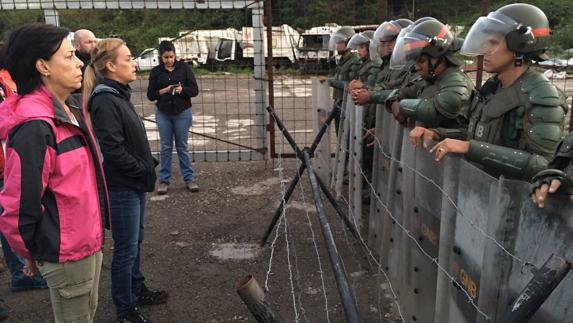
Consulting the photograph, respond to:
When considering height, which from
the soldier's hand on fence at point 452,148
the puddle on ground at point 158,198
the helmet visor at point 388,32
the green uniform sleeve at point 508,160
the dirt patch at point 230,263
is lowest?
the dirt patch at point 230,263

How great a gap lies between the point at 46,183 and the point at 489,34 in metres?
2.59

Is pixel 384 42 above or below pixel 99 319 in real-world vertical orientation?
above

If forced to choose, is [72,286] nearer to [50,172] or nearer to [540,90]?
[50,172]

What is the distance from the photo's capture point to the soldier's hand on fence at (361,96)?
180 inches

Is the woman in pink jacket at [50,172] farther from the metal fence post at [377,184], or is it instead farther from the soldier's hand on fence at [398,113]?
the metal fence post at [377,184]

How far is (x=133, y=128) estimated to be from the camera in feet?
11.5

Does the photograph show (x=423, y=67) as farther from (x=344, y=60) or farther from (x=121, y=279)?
(x=344, y=60)

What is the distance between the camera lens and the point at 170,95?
6.65 meters

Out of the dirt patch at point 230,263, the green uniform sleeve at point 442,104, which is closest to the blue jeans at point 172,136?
the dirt patch at point 230,263

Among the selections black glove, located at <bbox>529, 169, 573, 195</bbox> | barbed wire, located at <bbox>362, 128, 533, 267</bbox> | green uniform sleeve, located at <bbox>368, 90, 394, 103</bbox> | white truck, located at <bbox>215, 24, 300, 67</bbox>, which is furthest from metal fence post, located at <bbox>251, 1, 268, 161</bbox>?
white truck, located at <bbox>215, 24, 300, 67</bbox>

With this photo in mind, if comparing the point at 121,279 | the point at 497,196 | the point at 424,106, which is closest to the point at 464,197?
the point at 497,196

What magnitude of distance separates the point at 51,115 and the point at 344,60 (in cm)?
568

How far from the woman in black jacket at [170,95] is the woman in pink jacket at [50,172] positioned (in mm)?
4123

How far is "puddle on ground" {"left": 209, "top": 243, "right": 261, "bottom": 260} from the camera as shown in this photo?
5.11 metres
